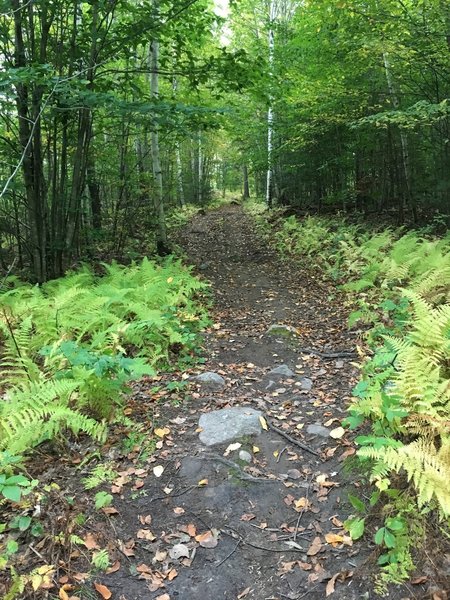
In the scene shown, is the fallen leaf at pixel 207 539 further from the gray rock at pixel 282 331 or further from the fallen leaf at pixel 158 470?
the gray rock at pixel 282 331

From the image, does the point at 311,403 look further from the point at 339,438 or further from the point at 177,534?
the point at 177,534

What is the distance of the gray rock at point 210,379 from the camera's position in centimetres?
519

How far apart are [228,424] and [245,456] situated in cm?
49

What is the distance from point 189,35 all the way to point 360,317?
7440 millimetres

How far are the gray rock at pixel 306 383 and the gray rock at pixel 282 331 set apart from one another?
154 centimetres

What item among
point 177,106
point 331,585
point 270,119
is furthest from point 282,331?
point 270,119

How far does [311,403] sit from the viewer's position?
15.5 ft

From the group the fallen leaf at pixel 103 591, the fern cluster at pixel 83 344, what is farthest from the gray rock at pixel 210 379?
the fallen leaf at pixel 103 591

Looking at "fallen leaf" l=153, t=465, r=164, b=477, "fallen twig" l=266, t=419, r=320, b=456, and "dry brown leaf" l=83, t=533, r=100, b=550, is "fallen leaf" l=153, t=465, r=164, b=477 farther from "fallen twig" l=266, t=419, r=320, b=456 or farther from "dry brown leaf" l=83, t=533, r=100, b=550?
"fallen twig" l=266, t=419, r=320, b=456

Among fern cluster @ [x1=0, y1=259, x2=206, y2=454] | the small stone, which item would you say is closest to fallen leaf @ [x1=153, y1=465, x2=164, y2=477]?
fern cluster @ [x1=0, y1=259, x2=206, y2=454]

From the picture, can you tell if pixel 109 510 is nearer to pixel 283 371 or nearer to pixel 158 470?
pixel 158 470

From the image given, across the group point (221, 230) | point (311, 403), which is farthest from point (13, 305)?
point (221, 230)

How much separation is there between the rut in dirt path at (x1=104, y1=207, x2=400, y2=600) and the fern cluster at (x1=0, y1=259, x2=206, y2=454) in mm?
692

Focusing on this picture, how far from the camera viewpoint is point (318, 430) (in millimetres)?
4137
